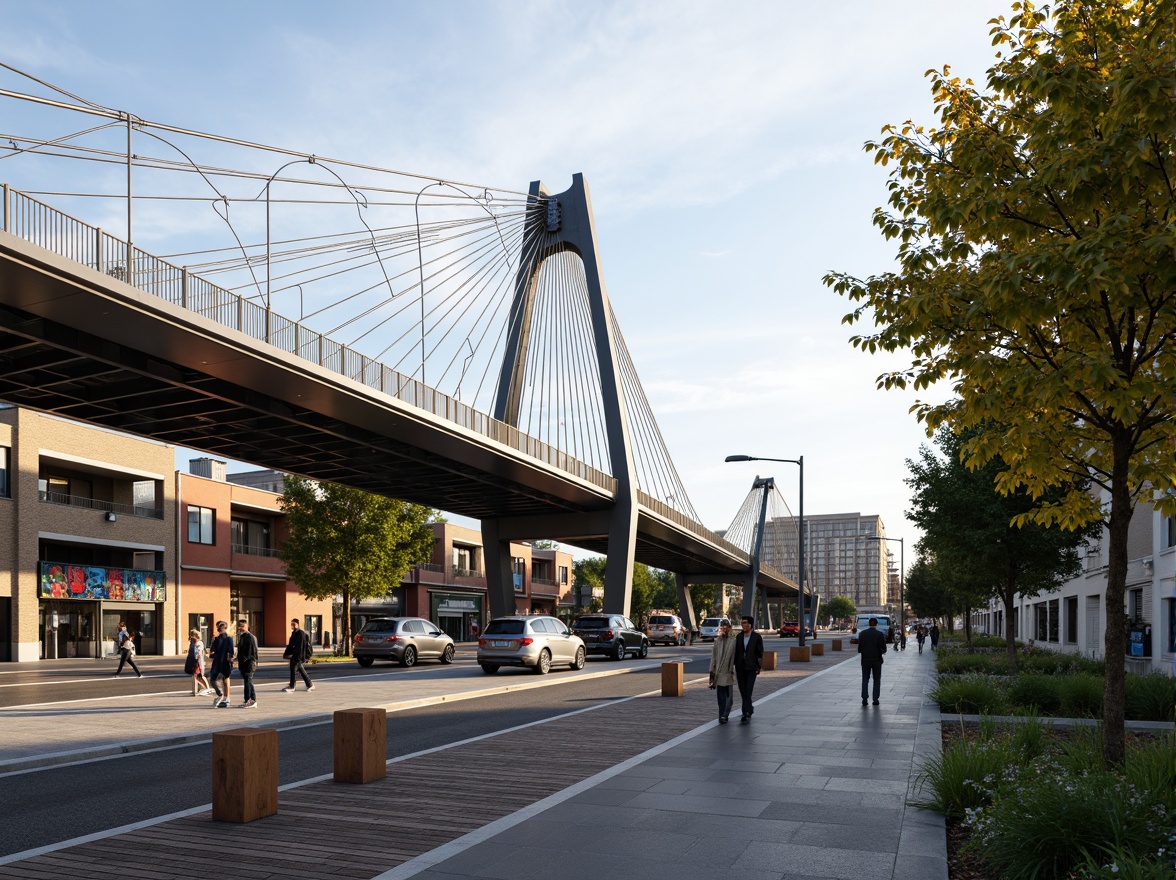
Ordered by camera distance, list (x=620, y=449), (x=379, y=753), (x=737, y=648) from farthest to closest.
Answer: (x=620, y=449) → (x=737, y=648) → (x=379, y=753)

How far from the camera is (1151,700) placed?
1562 centimetres

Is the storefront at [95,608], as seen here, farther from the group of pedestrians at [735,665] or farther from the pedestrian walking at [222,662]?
the group of pedestrians at [735,665]

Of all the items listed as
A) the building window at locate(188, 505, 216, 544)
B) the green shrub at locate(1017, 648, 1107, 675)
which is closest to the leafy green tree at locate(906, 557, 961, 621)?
the green shrub at locate(1017, 648, 1107, 675)

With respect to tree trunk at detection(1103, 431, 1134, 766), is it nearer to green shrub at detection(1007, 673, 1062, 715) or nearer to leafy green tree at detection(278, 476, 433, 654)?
green shrub at detection(1007, 673, 1062, 715)

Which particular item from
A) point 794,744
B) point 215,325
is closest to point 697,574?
point 215,325

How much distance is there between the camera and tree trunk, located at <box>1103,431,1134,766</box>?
8742mm

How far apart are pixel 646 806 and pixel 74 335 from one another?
18.3m

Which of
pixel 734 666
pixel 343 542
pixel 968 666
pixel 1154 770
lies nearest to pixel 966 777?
pixel 1154 770

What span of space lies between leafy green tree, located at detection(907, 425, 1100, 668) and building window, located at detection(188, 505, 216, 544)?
125 feet

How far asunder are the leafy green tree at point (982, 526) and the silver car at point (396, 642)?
16513mm

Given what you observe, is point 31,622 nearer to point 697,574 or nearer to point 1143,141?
point 1143,141

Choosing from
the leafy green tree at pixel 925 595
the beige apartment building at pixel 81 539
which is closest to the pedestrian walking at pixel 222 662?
the beige apartment building at pixel 81 539

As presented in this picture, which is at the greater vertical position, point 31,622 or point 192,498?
point 192,498

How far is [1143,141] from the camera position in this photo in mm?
7703
